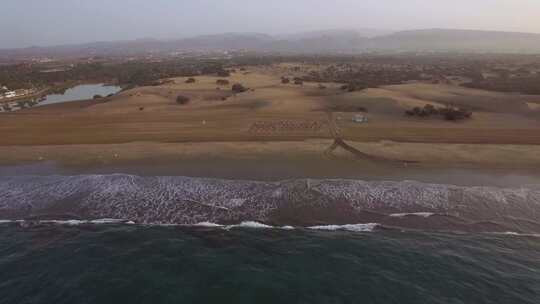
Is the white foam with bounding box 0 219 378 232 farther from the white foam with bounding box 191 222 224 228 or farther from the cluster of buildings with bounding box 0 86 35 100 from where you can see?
the cluster of buildings with bounding box 0 86 35 100

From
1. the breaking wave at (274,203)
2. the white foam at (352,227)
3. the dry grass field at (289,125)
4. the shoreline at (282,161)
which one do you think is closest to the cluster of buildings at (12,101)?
the dry grass field at (289,125)

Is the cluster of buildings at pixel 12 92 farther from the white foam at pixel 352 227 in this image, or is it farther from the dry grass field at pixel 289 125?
the white foam at pixel 352 227

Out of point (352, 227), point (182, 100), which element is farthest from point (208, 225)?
point (182, 100)

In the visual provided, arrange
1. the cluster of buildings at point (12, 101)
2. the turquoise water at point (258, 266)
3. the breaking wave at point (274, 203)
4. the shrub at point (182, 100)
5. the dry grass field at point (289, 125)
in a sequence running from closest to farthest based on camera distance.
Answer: the turquoise water at point (258, 266) < the breaking wave at point (274, 203) < the dry grass field at point (289, 125) < the shrub at point (182, 100) < the cluster of buildings at point (12, 101)

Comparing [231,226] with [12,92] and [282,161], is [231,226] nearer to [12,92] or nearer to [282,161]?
[282,161]

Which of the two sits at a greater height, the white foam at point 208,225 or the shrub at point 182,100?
the shrub at point 182,100

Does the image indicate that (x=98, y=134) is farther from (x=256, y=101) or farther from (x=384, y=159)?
(x=384, y=159)

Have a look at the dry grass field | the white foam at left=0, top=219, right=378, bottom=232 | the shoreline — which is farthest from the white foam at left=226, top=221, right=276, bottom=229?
the dry grass field
